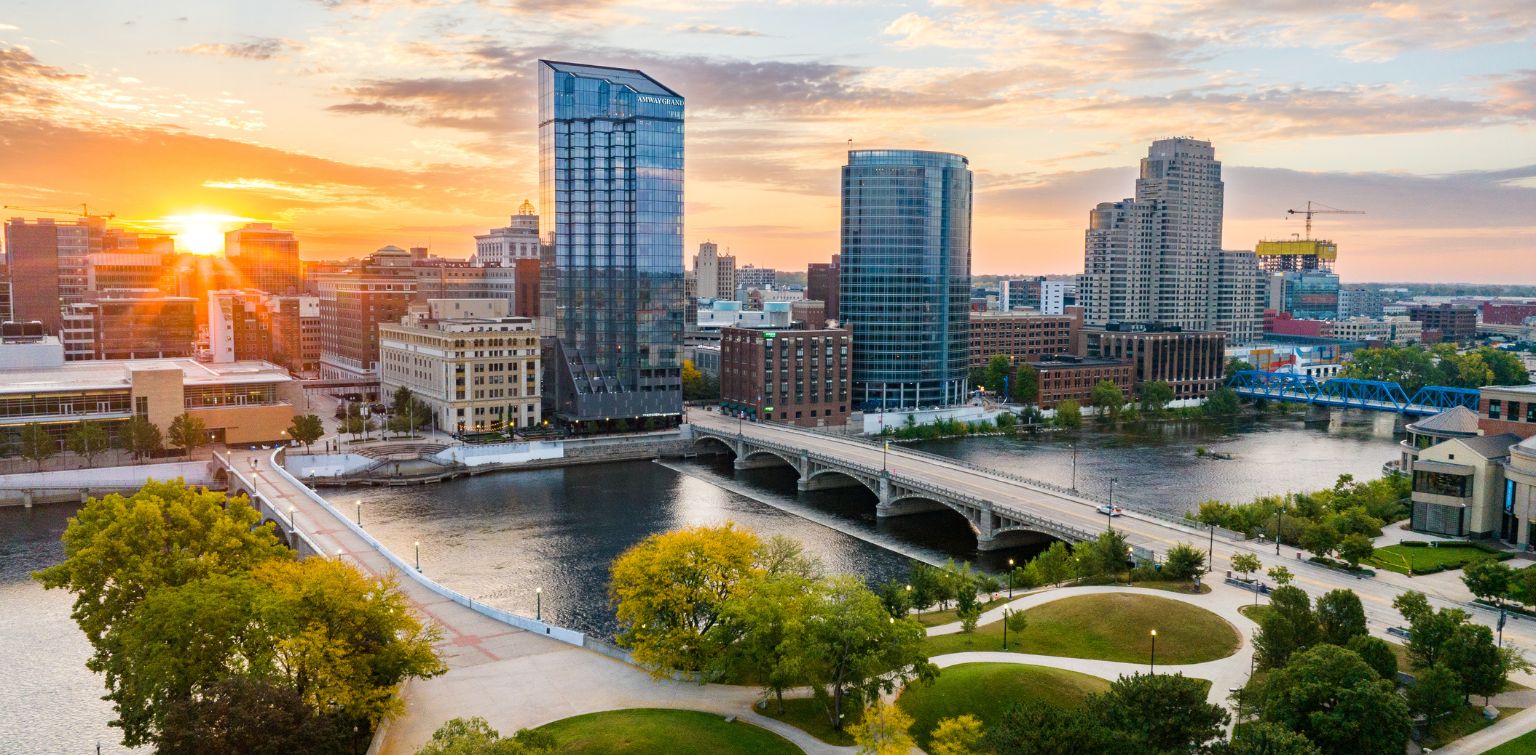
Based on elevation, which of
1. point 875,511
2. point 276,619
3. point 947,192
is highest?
point 947,192

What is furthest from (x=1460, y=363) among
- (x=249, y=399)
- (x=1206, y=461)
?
(x=249, y=399)

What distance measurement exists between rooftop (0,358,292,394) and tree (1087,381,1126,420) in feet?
367

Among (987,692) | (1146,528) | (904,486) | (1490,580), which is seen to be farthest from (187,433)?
(1490,580)

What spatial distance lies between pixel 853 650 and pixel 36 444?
92.4m

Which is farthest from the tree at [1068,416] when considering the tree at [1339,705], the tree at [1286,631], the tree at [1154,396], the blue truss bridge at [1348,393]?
the tree at [1339,705]

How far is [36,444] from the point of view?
9944cm

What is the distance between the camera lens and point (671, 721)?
4172cm

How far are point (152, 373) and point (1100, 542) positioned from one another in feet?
317

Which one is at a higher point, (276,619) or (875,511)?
(276,619)

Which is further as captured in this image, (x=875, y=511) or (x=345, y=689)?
(x=875, y=511)

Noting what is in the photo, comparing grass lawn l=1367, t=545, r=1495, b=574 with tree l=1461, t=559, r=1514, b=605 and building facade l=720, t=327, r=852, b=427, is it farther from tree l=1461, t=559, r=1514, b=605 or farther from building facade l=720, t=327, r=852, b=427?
building facade l=720, t=327, r=852, b=427

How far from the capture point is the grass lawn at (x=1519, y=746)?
38969 millimetres

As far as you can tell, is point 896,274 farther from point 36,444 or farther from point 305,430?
point 36,444

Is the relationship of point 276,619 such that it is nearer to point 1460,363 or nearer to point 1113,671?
point 1113,671
